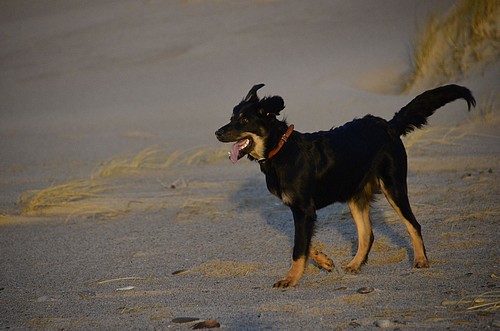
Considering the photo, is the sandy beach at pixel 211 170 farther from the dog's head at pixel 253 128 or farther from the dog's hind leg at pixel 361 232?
the dog's head at pixel 253 128

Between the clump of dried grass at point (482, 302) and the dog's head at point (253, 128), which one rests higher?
the dog's head at point (253, 128)

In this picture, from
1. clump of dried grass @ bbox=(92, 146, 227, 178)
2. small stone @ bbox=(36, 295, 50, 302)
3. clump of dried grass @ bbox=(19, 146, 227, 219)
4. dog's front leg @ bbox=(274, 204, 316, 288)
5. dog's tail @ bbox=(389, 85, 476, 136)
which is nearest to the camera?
small stone @ bbox=(36, 295, 50, 302)

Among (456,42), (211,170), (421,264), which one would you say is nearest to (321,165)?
(421,264)

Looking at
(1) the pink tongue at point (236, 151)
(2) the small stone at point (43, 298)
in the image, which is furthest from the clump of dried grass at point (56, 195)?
(1) the pink tongue at point (236, 151)

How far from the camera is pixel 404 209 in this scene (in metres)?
5.46

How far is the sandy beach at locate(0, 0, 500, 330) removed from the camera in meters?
4.44

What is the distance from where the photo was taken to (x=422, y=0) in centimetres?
1614

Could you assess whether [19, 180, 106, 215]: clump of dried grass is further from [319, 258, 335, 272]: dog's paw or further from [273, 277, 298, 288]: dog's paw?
[273, 277, 298, 288]: dog's paw

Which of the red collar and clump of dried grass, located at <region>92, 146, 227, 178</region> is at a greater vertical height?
the red collar

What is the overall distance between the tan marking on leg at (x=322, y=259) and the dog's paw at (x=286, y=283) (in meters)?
0.39

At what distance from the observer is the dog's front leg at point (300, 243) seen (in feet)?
16.0

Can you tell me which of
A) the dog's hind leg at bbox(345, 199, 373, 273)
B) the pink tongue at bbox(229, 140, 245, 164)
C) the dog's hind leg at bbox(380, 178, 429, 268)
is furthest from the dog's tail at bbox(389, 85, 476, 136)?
the pink tongue at bbox(229, 140, 245, 164)

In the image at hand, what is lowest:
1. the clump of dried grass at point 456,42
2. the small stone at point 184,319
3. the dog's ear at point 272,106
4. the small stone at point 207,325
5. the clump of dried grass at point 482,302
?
the clump of dried grass at point 482,302

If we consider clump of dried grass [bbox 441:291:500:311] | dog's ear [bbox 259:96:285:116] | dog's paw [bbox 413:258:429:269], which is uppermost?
Result: dog's ear [bbox 259:96:285:116]
